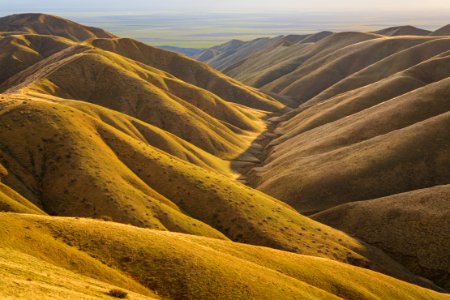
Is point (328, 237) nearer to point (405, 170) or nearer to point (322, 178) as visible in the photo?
point (322, 178)

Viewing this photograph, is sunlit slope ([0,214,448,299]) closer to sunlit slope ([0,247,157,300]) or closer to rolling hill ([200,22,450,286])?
sunlit slope ([0,247,157,300])

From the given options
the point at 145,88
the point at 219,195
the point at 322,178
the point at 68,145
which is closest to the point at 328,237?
the point at 219,195

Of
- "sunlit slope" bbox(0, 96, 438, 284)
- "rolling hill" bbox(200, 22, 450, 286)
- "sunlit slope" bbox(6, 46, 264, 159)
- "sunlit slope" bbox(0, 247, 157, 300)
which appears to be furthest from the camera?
"sunlit slope" bbox(6, 46, 264, 159)

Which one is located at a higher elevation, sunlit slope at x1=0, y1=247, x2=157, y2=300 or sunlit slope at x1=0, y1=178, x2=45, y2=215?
sunlit slope at x1=0, y1=247, x2=157, y2=300

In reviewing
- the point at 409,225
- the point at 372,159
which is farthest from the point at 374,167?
the point at 409,225

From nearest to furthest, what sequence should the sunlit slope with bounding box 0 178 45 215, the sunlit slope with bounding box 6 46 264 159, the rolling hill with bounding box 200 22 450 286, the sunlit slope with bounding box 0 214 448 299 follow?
the sunlit slope with bounding box 0 214 448 299, the sunlit slope with bounding box 0 178 45 215, the rolling hill with bounding box 200 22 450 286, the sunlit slope with bounding box 6 46 264 159

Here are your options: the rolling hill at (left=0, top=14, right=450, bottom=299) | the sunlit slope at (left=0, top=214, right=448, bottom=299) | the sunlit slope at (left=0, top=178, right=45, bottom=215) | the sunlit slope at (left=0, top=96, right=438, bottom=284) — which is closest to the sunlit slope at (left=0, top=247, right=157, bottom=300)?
the rolling hill at (left=0, top=14, right=450, bottom=299)
